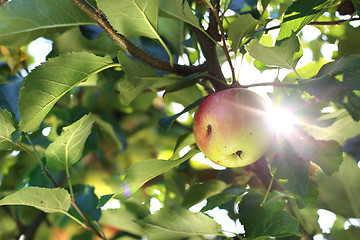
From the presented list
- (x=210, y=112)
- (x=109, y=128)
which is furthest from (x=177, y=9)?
(x=109, y=128)

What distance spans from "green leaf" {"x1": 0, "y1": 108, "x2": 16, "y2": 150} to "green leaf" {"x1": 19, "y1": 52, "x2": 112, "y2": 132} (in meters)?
0.09

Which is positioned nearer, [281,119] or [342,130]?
[281,119]

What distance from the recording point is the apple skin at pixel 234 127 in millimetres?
771

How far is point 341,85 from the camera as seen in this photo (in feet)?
2.11

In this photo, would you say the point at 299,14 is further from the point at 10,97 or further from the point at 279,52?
the point at 10,97

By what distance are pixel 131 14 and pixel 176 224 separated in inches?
18.6

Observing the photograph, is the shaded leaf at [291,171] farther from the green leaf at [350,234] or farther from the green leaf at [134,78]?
the green leaf at [134,78]

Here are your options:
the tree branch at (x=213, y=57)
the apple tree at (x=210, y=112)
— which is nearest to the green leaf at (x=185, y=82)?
the apple tree at (x=210, y=112)

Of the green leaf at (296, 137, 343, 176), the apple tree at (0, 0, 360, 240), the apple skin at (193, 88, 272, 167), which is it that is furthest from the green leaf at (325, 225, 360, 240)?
the apple skin at (193, 88, 272, 167)

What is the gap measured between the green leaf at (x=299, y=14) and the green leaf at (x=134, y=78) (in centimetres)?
31

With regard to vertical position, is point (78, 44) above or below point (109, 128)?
above

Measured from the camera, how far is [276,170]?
777mm

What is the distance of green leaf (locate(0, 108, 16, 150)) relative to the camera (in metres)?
0.79

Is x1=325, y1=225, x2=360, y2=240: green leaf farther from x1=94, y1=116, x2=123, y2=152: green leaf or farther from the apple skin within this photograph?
x1=94, y1=116, x2=123, y2=152: green leaf
